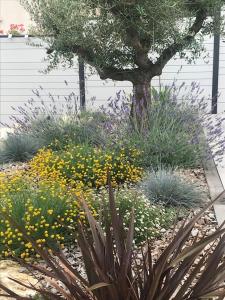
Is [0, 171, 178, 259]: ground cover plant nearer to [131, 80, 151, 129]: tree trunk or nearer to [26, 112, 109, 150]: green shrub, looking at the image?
[26, 112, 109, 150]: green shrub

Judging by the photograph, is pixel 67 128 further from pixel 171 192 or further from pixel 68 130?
pixel 171 192

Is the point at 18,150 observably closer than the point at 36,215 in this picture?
No

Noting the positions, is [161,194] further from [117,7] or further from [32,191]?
[117,7]

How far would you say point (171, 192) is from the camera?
5043 mm

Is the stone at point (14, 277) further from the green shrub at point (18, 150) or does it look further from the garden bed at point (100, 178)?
the green shrub at point (18, 150)

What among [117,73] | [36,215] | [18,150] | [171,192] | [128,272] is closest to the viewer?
[128,272]

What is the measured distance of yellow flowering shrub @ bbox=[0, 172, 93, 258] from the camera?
3.87 meters

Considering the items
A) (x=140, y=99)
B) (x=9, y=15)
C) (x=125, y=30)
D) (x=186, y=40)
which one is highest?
(x=9, y=15)

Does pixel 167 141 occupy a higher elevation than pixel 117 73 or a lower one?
lower

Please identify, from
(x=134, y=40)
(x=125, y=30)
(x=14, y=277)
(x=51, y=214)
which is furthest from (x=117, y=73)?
(x=14, y=277)

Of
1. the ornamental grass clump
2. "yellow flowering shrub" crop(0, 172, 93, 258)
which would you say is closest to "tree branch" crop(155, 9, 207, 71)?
the ornamental grass clump

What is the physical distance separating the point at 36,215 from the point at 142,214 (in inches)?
33.0

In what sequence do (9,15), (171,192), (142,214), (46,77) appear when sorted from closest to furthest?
(142,214), (171,192), (46,77), (9,15)

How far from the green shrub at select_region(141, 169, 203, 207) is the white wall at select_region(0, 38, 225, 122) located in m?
6.29
